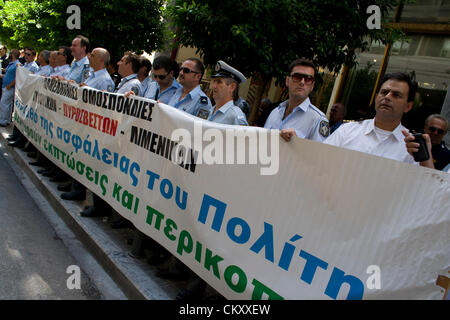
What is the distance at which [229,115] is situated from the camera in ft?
11.2

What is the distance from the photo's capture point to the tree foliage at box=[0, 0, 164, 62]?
8.66 m

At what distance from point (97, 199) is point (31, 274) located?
1395 millimetres

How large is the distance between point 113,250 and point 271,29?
305cm

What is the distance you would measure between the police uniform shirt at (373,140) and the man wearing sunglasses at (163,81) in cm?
259

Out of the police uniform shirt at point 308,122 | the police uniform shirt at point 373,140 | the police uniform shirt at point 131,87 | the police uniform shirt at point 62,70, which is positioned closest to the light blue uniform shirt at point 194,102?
the police uniform shirt at point 131,87

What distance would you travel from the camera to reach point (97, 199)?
456 cm

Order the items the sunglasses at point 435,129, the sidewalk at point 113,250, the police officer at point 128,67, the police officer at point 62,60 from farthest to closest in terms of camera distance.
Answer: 1. the police officer at point 62,60
2. the police officer at point 128,67
3. the sunglasses at point 435,129
4. the sidewalk at point 113,250

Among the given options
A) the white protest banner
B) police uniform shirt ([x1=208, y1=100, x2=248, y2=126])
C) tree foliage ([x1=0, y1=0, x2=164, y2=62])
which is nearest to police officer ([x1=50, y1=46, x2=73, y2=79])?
tree foliage ([x1=0, y1=0, x2=164, y2=62])

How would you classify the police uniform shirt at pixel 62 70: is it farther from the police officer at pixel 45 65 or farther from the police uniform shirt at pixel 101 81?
the police uniform shirt at pixel 101 81

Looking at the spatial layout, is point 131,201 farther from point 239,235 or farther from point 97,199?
point 239,235

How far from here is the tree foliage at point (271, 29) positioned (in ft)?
15.5

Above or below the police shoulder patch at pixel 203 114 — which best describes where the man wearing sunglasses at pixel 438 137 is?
above

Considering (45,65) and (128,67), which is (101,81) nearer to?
(128,67)

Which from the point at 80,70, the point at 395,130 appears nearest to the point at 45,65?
the point at 80,70
